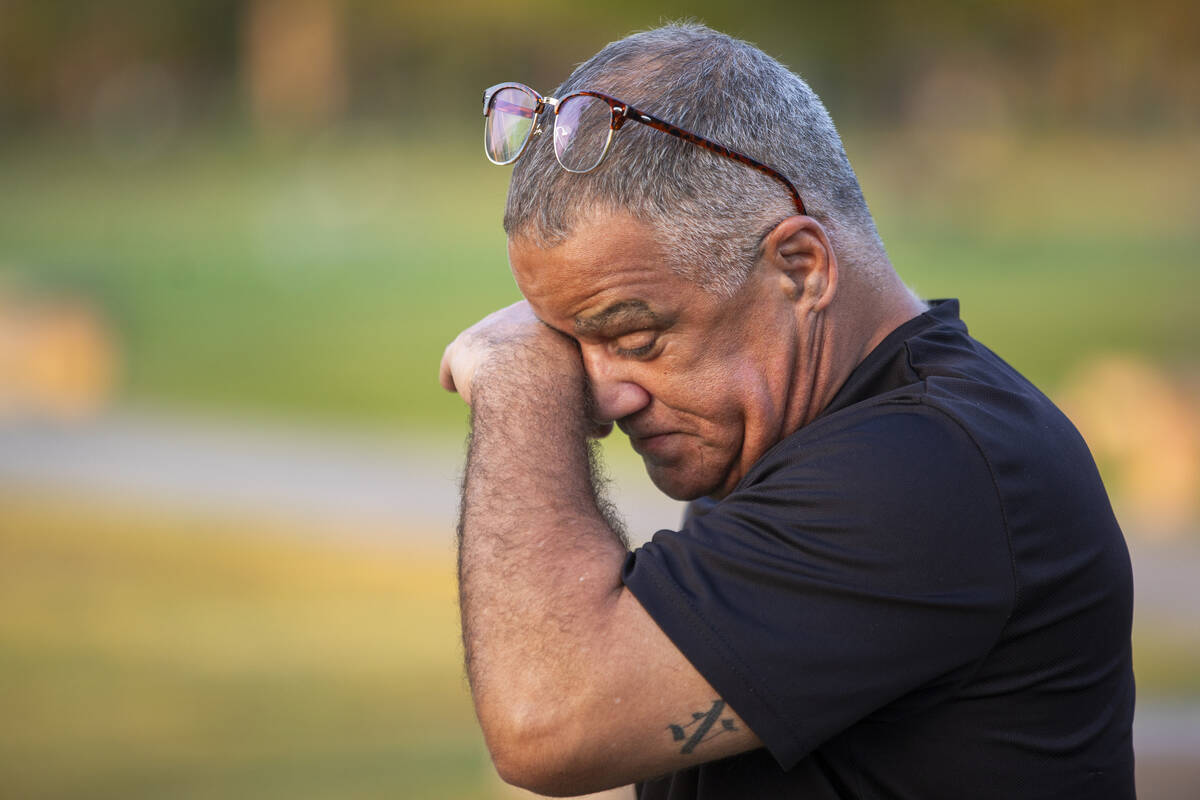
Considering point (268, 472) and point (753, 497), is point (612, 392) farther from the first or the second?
point (268, 472)

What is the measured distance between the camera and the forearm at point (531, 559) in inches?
71.2

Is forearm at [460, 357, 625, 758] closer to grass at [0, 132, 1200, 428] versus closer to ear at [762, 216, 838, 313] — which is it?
ear at [762, 216, 838, 313]

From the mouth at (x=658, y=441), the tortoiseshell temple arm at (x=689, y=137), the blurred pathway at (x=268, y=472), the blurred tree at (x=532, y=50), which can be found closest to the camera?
the tortoiseshell temple arm at (x=689, y=137)

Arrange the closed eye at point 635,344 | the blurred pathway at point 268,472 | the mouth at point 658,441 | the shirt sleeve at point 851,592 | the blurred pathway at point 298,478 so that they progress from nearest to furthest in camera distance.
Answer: the shirt sleeve at point 851,592 → the closed eye at point 635,344 → the mouth at point 658,441 → the blurred pathway at point 298,478 → the blurred pathway at point 268,472

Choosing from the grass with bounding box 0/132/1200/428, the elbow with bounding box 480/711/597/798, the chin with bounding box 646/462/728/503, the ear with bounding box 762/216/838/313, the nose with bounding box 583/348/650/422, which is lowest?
the elbow with bounding box 480/711/597/798

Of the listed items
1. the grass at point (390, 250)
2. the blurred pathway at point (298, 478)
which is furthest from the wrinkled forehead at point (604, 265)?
the grass at point (390, 250)

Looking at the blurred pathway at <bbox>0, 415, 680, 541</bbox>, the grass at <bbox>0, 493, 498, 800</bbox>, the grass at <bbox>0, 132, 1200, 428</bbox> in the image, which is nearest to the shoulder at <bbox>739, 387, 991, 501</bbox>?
the grass at <bbox>0, 493, 498, 800</bbox>

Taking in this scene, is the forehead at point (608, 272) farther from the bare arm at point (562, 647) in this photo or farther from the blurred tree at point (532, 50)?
the blurred tree at point (532, 50)

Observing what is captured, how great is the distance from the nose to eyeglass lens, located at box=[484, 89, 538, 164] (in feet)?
1.37

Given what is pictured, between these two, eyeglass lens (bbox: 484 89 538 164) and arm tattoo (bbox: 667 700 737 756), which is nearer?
arm tattoo (bbox: 667 700 737 756)

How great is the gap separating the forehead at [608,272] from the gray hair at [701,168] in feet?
0.07

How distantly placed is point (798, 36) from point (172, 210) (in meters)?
13.8

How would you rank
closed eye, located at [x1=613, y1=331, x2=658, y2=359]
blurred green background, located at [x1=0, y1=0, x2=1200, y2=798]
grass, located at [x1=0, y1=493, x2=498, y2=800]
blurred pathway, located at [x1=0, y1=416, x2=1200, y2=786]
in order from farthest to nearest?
1. blurred pathway, located at [x1=0, y1=416, x2=1200, y2=786]
2. blurred green background, located at [x1=0, y1=0, x2=1200, y2=798]
3. grass, located at [x1=0, y1=493, x2=498, y2=800]
4. closed eye, located at [x1=613, y1=331, x2=658, y2=359]

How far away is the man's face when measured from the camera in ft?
7.09
